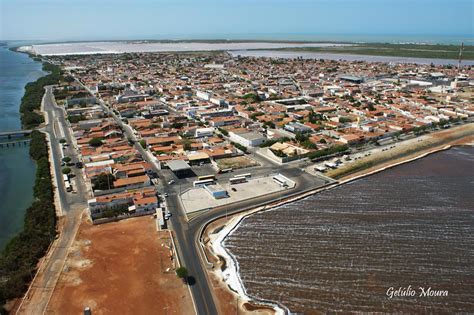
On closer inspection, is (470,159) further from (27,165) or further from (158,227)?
(27,165)

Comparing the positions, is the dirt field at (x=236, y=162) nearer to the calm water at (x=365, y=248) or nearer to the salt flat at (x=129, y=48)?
the calm water at (x=365, y=248)

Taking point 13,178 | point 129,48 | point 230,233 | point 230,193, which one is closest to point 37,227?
point 230,233

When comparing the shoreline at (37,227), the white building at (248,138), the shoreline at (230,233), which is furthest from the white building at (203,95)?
the shoreline at (230,233)

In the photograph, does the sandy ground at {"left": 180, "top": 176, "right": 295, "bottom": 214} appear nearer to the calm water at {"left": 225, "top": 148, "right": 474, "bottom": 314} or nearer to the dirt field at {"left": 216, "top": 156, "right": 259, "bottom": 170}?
the calm water at {"left": 225, "top": 148, "right": 474, "bottom": 314}

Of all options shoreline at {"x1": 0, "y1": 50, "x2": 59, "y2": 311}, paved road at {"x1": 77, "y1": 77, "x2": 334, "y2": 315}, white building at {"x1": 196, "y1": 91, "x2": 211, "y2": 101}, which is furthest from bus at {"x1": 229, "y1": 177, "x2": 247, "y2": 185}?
white building at {"x1": 196, "y1": 91, "x2": 211, "y2": 101}

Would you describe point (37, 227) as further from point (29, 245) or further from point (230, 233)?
point (230, 233)

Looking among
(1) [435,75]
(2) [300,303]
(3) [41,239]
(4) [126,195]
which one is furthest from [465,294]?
(1) [435,75]
